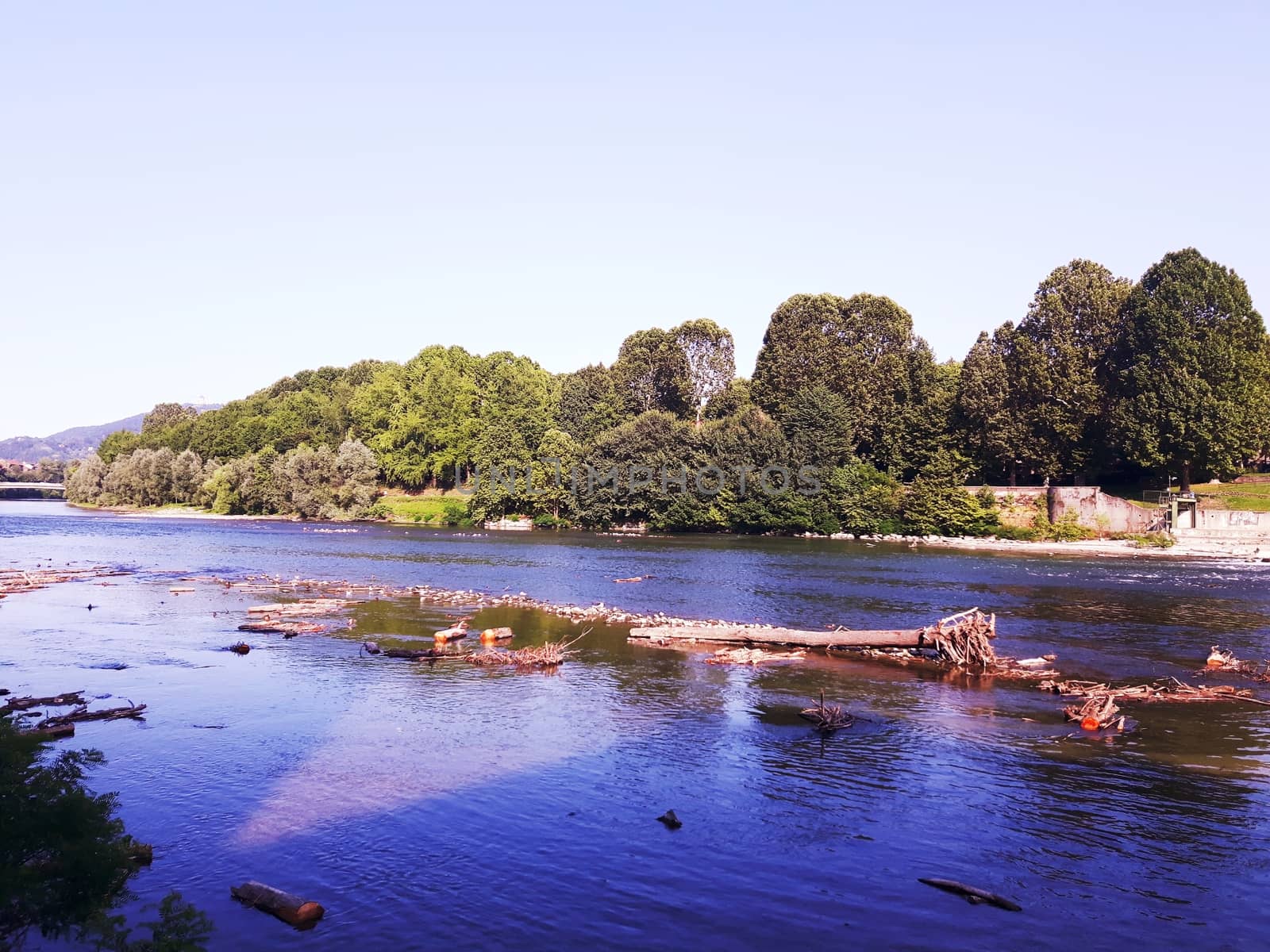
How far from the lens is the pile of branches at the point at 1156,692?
28.0 m

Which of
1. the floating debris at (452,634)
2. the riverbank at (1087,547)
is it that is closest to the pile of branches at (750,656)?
the floating debris at (452,634)

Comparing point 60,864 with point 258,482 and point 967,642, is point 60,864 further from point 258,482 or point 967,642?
point 258,482

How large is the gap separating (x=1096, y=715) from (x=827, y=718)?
759 cm

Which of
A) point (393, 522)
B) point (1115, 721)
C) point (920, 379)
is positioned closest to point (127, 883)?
point (1115, 721)

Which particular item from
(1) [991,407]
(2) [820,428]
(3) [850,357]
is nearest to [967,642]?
(1) [991,407]

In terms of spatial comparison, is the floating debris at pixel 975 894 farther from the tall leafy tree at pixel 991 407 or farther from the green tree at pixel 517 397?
the green tree at pixel 517 397

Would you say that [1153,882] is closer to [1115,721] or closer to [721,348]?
[1115,721]

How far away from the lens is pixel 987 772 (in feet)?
68.0

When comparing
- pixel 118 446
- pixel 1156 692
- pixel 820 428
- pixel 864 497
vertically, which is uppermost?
pixel 118 446

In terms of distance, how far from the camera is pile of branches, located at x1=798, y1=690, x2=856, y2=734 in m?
24.2

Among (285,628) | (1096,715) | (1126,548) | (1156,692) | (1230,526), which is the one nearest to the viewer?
(1096,715)

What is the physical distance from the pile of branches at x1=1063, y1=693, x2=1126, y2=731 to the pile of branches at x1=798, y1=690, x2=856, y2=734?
20.5 feet

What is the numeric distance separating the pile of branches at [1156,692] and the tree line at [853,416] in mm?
63531

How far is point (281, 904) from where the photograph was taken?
13.6 m
